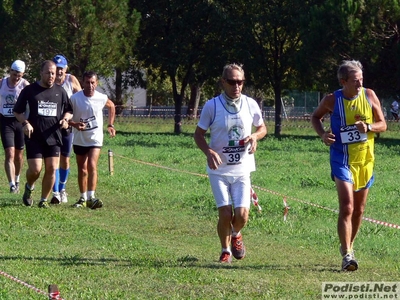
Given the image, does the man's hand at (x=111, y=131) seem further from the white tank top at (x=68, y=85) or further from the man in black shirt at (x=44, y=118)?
the white tank top at (x=68, y=85)

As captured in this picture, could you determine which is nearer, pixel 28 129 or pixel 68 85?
pixel 28 129

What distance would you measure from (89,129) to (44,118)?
2.65 ft

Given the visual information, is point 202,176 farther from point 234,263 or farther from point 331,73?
point 331,73

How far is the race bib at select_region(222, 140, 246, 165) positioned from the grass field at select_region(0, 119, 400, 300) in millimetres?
1062

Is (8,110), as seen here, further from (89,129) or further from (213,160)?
(213,160)

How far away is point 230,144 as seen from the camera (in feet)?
30.9

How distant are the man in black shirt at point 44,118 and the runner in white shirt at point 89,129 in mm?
370

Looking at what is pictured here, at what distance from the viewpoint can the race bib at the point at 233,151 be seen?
941 centimetres

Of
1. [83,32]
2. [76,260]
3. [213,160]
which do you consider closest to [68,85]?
[76,260]

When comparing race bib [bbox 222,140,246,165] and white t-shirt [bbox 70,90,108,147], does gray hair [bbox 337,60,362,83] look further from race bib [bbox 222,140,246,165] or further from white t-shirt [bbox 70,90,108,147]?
white t-shirt [bbox 70,90,108,147]

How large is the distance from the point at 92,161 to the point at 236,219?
15.3 feet

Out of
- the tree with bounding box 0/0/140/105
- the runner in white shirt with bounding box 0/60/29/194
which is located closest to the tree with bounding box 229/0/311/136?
the tree with bounding box 0/0/140/105

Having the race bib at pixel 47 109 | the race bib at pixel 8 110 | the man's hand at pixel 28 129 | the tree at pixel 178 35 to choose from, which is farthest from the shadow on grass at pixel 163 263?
the tree at pixel 178 35

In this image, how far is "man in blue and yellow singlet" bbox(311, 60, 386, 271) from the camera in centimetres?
923
